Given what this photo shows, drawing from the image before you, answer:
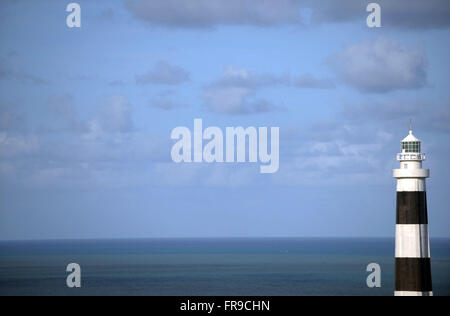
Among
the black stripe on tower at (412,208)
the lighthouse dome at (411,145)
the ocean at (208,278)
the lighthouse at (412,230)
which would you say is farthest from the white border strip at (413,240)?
the ocean at (208,278)

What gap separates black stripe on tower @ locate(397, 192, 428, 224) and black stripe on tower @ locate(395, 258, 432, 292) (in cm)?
159

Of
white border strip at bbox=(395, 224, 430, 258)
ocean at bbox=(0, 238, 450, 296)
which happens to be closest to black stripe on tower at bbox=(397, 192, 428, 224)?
white border strip at bbox=(395, 224, 430, 258)

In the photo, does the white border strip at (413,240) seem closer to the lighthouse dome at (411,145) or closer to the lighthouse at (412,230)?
the lighthouse at (412,230)

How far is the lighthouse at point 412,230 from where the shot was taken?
3203 centimetres

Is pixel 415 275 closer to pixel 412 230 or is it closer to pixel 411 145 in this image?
pixel 412 230

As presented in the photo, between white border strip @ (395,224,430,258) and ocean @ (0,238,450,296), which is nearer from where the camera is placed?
white border strip @ (395,224,430,258)

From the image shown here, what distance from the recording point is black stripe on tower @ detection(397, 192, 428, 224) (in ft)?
105

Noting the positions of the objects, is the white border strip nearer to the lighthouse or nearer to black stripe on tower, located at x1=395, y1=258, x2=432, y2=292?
the lighthouse

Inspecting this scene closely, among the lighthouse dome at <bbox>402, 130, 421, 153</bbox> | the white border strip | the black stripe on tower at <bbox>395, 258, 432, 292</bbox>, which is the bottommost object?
the black stripe on tower at <bbox>395, 258, 432, 292</bbox>

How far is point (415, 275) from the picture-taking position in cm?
3222

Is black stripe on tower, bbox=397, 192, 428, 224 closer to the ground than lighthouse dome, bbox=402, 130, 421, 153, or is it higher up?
closer to the ground
